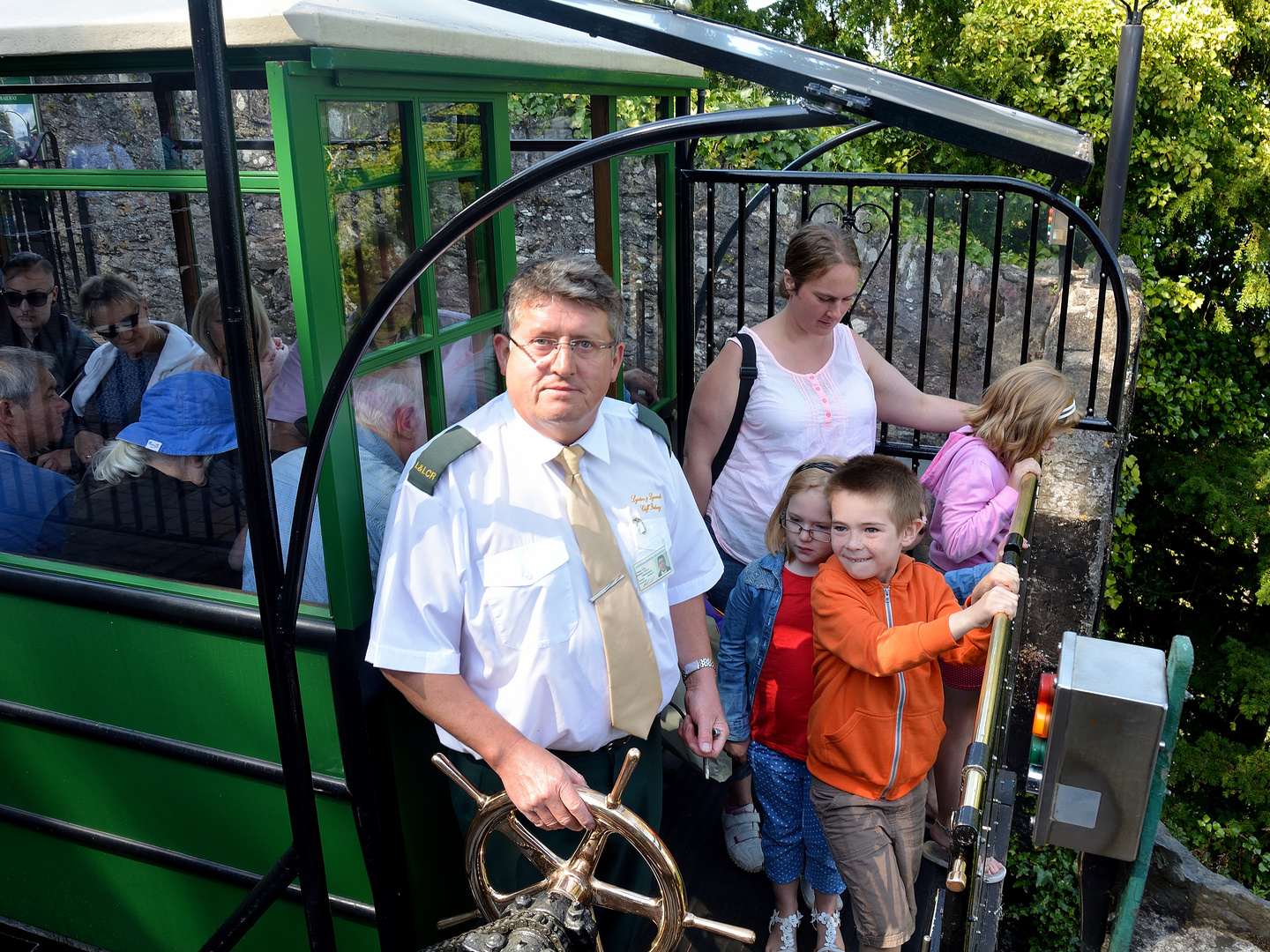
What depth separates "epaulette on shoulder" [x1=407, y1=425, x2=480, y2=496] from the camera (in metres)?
2.00

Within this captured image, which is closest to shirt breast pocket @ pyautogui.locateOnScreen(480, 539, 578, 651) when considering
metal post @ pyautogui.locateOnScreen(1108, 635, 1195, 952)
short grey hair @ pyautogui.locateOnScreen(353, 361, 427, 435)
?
short grey hair @ pyautogui.locateOnScreen(353, 361, 427, 435)

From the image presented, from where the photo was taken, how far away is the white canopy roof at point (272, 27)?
6.11 feet

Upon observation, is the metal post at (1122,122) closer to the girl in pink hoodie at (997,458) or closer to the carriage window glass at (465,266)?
the girl in pink hoodie at (997,458)

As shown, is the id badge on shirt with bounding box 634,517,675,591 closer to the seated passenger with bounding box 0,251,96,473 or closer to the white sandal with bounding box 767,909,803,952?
the white sandal with bounding box 767,909,803,952

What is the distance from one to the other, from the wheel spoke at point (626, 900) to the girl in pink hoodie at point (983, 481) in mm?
1384

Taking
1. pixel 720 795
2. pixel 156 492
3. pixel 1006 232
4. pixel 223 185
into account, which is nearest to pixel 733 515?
pixel 720 795

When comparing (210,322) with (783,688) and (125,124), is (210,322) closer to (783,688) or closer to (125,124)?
(125,124)

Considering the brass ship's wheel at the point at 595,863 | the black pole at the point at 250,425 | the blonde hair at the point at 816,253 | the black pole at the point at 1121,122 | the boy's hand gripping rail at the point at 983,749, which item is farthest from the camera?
the black pole at the point at 1121,122

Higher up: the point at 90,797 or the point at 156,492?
the point at 156,492

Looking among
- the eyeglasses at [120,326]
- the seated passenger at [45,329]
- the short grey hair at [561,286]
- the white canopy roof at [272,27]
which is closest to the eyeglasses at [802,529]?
the short grey hair at [561,286]

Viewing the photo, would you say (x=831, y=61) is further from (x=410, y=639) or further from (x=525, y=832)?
(x=525, y=832)

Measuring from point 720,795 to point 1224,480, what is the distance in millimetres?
10730

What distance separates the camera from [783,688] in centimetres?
264

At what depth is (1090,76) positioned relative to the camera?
11820mm
